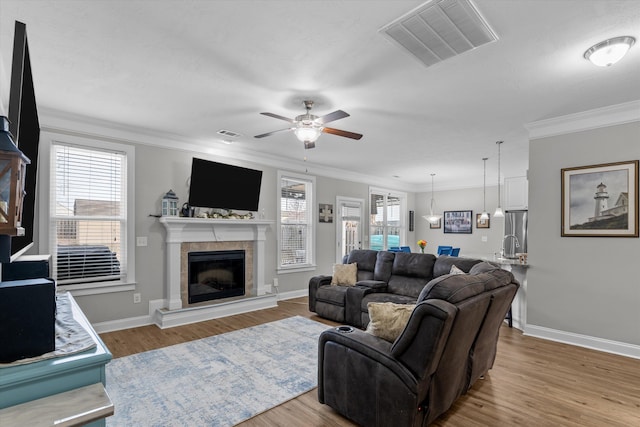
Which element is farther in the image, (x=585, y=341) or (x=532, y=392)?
(x=585, y=341)

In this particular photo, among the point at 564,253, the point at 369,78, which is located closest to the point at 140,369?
the point at 369,78

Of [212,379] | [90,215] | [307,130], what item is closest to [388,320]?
[212,379]

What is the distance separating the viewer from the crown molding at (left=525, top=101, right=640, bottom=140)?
136 inches

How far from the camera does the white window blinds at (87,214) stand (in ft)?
12.5

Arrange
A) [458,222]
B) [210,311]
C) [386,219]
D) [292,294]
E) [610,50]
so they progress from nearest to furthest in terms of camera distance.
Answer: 1. [610,50]
2. [210,311]
3. [292,294]
4. [386,219]
5. [458,222]

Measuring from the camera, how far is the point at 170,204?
179 inches

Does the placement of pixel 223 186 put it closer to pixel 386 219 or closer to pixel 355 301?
pixel 355 301

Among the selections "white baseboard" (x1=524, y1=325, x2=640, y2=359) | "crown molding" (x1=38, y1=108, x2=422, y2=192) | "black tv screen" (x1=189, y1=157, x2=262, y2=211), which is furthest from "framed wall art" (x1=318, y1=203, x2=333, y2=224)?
"white baseboard" (x1=524, y1=325, x2=640, y2=359)

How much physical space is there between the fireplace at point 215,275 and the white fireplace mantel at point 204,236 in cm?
21

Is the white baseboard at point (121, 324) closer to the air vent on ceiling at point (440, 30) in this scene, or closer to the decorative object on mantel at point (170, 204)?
the decorative object on mantel at point (170, 204)

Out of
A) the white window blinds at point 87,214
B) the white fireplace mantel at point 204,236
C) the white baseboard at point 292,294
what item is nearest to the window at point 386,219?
the white baseboard at point 292,294

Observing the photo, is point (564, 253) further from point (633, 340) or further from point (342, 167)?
point (342, 167)

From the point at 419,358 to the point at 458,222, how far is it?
7542mm

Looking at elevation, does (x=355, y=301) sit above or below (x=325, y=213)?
below
